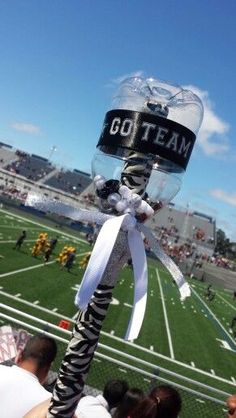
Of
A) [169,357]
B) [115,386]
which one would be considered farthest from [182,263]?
[115,386]

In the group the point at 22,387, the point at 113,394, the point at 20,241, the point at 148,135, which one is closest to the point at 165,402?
the point at 22,387

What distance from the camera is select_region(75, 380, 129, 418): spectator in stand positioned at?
4.23 meters

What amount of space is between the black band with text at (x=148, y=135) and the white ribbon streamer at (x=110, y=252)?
1.04 feet

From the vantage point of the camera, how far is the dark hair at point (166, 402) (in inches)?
136

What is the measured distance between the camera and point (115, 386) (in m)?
4.94

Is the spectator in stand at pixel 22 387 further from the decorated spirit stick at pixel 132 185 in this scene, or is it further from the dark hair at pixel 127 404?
the decorated spirit stick at pixel 132 185

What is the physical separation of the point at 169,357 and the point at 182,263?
121 feet

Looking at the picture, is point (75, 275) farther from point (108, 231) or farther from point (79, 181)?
point (79, 181)

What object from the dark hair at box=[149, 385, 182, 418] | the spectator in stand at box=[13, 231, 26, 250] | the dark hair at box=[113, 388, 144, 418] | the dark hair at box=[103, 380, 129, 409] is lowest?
the spectator in stand at box=[13, 231, 26, 250]

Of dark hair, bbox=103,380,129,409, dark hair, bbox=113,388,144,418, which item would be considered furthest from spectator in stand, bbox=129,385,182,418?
dark hair, bbox=103,380,129,409

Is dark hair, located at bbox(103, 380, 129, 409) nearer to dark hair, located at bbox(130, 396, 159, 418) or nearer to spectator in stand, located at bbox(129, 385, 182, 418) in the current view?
spectator in stand, located at bbox(129, 385, 182, 418)

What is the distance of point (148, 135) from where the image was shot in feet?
7.25

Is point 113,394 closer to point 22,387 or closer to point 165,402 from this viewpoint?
point 165,402

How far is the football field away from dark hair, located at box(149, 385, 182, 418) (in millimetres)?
5896
